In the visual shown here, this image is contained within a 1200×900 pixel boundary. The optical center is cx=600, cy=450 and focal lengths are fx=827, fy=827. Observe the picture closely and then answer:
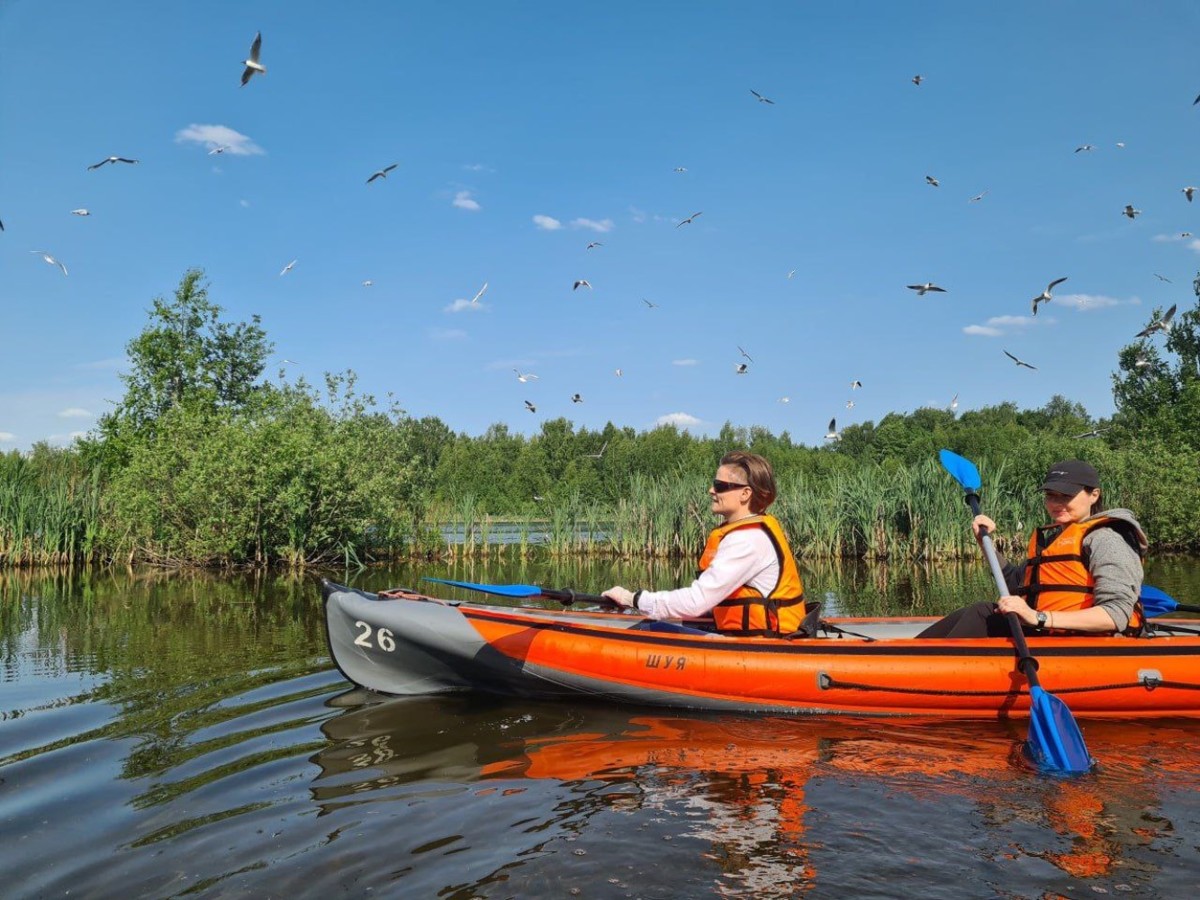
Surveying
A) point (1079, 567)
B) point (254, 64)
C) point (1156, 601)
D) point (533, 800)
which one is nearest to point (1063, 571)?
point (1079, 567)

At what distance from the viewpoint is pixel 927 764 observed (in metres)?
3.70

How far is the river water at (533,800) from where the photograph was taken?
2.56 m

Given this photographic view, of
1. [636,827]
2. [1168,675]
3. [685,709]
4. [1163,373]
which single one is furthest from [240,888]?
[1163,373]

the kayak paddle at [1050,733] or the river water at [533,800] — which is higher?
the kayak paddle at [1050,733]

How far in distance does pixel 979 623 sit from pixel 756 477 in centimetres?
162


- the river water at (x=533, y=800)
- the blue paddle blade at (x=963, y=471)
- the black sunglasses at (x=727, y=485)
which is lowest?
the river water at (x=533, y=800)

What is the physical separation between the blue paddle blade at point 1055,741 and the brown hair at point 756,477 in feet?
5.35

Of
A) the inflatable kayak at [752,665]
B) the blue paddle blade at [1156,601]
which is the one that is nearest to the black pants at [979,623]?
the inflatable kayak at [752,665]

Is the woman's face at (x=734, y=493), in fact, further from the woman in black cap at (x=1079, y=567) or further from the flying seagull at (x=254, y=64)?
the flying seagull at (x=254, y=64)

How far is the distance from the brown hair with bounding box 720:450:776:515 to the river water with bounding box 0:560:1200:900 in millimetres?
1185

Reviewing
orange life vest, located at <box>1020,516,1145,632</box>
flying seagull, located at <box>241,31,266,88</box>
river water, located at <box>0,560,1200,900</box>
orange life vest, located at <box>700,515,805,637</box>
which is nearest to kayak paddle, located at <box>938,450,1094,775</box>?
river water, located at <box>0,560,1200,900</box>

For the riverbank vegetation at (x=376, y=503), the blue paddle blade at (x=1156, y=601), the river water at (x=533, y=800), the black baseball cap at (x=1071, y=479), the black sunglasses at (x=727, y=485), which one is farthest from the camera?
the riverbank vegetation at (x=376, y=503)

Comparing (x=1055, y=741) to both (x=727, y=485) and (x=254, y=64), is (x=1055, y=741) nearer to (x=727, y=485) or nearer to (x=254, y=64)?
(x=727, y=485)

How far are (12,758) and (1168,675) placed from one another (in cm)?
561
